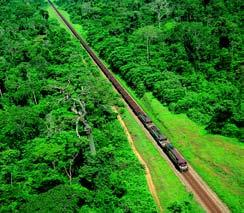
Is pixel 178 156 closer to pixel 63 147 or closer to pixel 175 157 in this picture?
pixel 175 157

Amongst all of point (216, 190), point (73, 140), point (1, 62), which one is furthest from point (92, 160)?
point (1, 62)

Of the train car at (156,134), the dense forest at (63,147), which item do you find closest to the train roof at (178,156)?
the train car at (156,134)

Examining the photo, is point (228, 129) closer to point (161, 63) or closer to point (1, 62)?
point (161, 63)

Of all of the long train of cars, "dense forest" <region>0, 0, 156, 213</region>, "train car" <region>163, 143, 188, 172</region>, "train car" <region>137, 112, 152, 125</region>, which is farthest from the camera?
"train car" <region>137, 112, 152, 125</region>

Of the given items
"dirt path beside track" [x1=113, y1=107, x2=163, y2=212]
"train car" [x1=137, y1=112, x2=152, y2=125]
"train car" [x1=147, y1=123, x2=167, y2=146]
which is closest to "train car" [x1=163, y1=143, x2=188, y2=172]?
"train car" [x1=147, y1=123, x2=167, y2=146]

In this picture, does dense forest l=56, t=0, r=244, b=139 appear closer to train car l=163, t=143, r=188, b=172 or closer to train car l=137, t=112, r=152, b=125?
train car l=137, t=112, r=152, b=125

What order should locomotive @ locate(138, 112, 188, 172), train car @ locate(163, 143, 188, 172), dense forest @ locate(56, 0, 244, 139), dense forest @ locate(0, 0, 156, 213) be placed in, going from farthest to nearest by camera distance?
dense forest @ locate(56, 0, 244, 139)
locomotive @ locate(138, 112, 188, 172)
train car @ locate(163, 143, 188, 172)
dense forest @ locate(0, 0, 156, 213)
